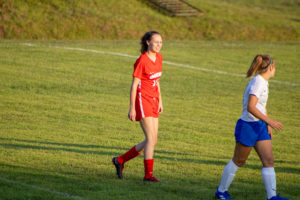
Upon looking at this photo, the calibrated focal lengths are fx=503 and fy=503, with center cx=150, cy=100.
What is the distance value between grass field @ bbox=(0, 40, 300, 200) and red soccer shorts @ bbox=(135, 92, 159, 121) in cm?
95

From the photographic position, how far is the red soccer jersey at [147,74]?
670cm

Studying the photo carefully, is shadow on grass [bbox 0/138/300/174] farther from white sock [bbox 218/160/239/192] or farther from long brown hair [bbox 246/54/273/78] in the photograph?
long brown hair [bbox 246/54/273/78]

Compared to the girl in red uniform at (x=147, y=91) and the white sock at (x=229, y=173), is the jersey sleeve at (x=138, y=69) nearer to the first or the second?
the girl in red uniform at (x=147, y=91)

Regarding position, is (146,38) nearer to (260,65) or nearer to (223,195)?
(260,65)

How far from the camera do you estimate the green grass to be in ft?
105

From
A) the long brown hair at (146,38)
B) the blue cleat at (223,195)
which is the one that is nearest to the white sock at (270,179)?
the blue cleat at (223,195)

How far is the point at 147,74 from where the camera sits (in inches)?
266

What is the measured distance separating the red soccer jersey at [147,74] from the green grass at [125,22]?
2496cm

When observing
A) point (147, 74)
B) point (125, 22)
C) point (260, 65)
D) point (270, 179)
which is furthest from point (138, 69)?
point (125, 22)

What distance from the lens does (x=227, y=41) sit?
37.6 meters

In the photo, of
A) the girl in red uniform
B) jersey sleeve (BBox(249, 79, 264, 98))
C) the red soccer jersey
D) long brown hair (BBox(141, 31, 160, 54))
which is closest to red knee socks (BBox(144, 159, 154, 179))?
the girl in red uniform

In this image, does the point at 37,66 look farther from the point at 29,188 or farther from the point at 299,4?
the point at 299,4

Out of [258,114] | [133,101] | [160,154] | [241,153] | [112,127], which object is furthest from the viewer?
[112,127]

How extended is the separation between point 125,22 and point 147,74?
30.5 m
